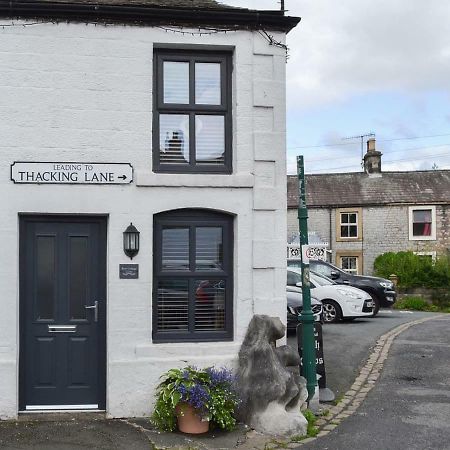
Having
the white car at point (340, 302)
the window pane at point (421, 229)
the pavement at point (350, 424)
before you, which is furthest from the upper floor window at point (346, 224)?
the pavement at point (350, 424)

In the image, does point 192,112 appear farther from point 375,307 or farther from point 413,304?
point 413,304

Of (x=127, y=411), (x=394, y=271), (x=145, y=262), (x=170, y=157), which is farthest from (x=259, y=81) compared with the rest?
(x=394, y=271)

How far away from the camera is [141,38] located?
802cm

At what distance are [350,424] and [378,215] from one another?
2808 cm

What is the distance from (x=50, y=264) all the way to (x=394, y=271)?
2498 centimetres

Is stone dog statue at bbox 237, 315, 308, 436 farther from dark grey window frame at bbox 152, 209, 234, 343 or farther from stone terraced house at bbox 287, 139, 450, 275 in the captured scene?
stone terraced house at bbox 287, 139, 450, 275

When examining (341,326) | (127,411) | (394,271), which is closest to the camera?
(127,411)

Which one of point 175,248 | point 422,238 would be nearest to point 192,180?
point 175,248

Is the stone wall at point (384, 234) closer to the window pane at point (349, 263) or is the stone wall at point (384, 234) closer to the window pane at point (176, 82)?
the window pane at point (349, 263)

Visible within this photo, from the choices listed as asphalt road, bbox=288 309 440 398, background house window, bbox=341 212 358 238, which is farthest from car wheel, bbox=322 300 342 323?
background house window, bbox=341 212 358 238

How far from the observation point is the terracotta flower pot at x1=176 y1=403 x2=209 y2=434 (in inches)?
281

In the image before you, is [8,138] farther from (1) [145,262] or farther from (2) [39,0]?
(1) [145,262]

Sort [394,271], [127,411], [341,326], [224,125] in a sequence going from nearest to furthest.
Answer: [127,411] → [224,125] → [341,326] → [394,271]

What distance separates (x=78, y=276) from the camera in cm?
796
